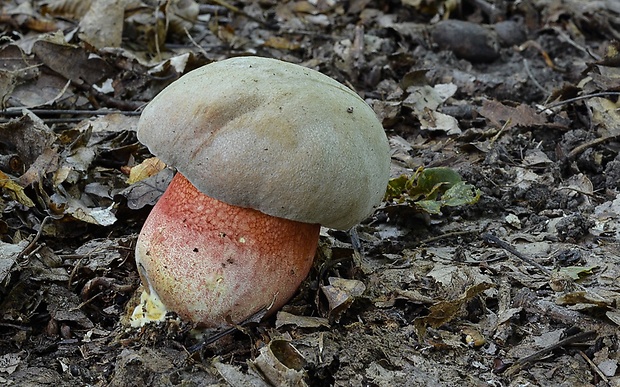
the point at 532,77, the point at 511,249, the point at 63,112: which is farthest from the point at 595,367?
the point at 532,77

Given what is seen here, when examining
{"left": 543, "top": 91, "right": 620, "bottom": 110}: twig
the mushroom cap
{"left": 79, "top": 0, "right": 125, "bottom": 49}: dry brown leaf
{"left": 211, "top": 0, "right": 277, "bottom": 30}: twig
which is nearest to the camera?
the mushroom cap

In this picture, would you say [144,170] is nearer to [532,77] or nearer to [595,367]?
[595,367]

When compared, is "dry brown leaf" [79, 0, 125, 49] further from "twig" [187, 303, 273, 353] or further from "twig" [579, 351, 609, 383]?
"twig" [579, 351, 609, 383]

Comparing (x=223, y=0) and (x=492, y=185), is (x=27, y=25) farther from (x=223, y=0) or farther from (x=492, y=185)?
(x=492, y=185)

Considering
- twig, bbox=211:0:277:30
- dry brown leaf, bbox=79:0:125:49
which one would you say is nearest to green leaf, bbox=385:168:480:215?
dry brown leaf, bbox=79:0:125:49

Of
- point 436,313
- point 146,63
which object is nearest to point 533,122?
point 436,313

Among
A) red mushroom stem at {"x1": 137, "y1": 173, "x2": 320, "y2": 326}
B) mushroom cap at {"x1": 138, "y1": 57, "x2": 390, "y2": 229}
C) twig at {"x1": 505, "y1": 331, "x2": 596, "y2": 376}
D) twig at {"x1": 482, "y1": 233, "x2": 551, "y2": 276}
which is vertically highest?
mushroom cap at {"x1": 138, "y1": 57, "x2": 390, "y2": 229}
